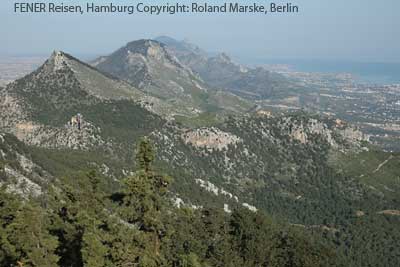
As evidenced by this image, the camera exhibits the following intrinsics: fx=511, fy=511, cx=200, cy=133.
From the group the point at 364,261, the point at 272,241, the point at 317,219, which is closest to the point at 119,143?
the point at 317,219

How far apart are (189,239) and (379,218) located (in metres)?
117

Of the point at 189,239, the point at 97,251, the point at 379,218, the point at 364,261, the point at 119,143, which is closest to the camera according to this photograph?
the point at 97,251

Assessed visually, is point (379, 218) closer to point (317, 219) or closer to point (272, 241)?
point (317, 219)

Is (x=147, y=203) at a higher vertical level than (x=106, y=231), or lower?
higher

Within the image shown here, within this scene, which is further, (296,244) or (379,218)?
(379,218)

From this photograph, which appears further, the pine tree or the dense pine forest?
the pine tree

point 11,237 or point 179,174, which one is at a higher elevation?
point 11,237

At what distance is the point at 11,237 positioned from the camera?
178ft

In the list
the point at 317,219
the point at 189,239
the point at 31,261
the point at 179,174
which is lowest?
the point at 317,219

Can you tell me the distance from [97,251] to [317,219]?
148553 millimetres

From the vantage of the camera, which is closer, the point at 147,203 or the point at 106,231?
the point at 106,231

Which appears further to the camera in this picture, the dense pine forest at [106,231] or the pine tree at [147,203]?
the pine tree at [147,203]

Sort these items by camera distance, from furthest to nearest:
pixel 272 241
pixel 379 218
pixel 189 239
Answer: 1. pixel 379 218
2. pixel 272 241
3. pixel 189 239

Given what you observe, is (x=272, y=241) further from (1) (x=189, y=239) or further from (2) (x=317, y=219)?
(2) (x=317, y=219)
